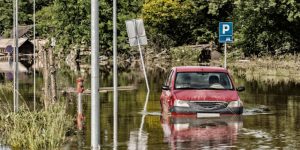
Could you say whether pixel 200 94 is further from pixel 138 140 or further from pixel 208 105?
pixel 138 140

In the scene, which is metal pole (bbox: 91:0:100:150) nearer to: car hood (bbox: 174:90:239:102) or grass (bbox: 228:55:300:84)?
car hood (bbox: 174:90:239:102)

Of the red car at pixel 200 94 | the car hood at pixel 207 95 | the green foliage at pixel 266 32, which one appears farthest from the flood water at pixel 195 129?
the green foliage at pixel 266 32

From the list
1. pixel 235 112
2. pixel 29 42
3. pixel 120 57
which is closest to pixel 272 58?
pixel 120 57

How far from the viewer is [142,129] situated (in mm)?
20328

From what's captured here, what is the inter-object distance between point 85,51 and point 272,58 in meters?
37.6

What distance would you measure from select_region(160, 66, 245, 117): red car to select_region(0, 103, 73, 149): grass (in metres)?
5.63

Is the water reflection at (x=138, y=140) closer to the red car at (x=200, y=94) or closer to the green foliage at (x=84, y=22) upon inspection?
the red car at (x=200, y=94)

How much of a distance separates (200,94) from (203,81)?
1.65m

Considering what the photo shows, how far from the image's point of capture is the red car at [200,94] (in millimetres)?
22109

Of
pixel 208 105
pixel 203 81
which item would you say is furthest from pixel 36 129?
pixel 203 81

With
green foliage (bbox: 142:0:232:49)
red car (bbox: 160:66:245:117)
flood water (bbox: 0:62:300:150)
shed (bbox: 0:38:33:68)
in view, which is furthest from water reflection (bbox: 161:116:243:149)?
shed (bbox: 0:38:33:68)

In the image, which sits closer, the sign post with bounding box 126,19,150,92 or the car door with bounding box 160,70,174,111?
the car door with bounding box 160,70,174,111

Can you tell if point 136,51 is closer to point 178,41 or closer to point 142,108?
point 178,41

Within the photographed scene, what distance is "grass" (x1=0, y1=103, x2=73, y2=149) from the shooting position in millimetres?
15562
